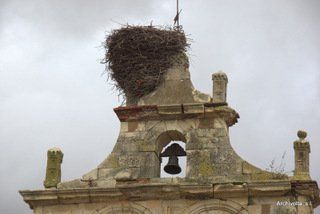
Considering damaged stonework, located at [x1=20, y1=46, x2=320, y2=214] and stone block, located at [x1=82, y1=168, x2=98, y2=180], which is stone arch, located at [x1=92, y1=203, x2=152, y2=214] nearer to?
damaged stonework, located at [x1=20, y1=46, x2=320, y2=214]

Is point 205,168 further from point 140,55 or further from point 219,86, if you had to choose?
point 140,55

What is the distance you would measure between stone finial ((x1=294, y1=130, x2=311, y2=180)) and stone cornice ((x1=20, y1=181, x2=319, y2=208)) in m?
0.16

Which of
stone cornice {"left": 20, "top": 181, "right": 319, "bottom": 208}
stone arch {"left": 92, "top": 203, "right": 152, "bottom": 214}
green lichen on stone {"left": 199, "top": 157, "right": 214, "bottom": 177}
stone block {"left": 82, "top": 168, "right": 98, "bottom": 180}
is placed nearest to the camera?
stone cornice {"left": 20, "top": 181, "right": 319, "bottom": 208}

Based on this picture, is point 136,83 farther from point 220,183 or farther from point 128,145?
point 220,183

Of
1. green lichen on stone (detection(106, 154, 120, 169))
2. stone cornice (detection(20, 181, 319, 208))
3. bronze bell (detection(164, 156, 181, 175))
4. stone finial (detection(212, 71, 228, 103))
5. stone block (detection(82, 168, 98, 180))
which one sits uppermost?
stone finial (detection(212, 71, 228, 103))

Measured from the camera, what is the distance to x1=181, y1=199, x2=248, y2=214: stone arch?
1989 centimetres

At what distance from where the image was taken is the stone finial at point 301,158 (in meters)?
19.8

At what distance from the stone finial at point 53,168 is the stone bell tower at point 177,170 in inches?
6.0

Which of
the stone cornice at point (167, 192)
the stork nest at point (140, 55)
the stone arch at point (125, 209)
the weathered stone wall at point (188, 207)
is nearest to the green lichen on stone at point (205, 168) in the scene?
the stone cornice at point (167, 192)

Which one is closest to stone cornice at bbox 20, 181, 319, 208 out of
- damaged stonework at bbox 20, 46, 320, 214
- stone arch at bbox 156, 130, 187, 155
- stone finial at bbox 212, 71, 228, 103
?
damaged stonework at bbox 20, 46, 320, 214

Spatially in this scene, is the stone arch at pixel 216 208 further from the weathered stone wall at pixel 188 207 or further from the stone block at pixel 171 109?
the stone block at pixel 171 109

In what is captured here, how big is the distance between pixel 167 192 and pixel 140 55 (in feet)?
9.23

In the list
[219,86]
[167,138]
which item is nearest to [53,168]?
[167,138]

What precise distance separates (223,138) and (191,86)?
1117 millimetres
